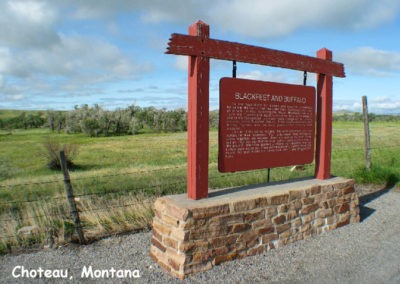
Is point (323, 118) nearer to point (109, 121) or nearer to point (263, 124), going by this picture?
point (263, 124)

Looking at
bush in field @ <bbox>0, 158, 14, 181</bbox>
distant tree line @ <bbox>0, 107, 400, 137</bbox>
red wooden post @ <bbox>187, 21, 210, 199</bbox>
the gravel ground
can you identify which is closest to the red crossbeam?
red wooden post @ <bbox>187, 21, 210, 199</bbox>

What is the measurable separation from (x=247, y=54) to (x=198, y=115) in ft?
4.26

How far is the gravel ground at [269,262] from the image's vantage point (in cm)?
405

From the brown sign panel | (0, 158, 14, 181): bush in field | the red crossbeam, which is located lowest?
(0, 158, 14, 181): bush in field

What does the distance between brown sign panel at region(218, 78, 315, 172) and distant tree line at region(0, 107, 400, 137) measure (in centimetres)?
2742

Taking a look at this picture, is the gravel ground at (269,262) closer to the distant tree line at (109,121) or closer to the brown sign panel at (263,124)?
the brown sign panel at (263,124)

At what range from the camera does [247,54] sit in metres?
4.98

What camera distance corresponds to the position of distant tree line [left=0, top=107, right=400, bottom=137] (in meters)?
33.2

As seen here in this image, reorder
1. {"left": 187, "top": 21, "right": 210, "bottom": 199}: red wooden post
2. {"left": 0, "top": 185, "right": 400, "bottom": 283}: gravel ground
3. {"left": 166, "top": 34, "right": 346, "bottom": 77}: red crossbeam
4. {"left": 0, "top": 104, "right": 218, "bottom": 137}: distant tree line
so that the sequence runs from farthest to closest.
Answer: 1. {"left": 0, "top": 104, "right": 218, "bottom": 137}: distant tree line
2. {"left": 187, "top": 21, "right": 210, "bottom": 199}: red wooden post
3. {"left": 166, "top": 34, "right": 346, "bottom": 77}: red crossbeam
4. {"left": 0, "top": 185, "right": 400, "bottom": 283}: gravel ground

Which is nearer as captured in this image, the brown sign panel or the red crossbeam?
the red crossbeam

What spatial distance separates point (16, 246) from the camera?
16.4ft

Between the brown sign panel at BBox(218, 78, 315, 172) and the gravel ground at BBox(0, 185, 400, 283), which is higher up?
the brown sign panel at BBox(218, 78, 315, 172)

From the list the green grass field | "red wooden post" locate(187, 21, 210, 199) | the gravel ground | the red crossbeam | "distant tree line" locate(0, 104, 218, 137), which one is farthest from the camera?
"distant tree line" locate(0, 104, 218, 137)

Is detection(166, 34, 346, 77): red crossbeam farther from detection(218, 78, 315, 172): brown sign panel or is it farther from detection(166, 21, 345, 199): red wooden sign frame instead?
detection(218, 78, 315, 172): brown sign panel
